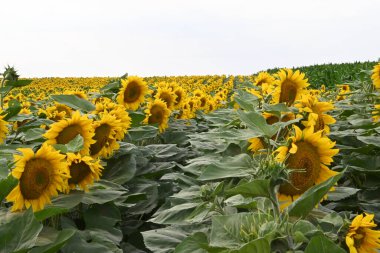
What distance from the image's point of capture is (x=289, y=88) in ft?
9.46

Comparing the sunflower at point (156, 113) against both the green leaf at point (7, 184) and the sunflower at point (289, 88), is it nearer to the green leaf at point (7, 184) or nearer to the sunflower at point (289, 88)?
the sunflower at point (289, 88)

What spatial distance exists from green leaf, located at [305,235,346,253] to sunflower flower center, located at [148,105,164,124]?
3299mm

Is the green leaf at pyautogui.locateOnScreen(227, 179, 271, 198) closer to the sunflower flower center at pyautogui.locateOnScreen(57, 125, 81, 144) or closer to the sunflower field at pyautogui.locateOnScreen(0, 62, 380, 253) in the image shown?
the sunflower field at pyautogui.locateOnScreen(0, 62, 380, 253)

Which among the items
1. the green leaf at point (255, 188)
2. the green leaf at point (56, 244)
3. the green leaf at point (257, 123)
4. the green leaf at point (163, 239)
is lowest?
the green leaf at point (163, 239)

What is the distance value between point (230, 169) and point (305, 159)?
279 millimetres

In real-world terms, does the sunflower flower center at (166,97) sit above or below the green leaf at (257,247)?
below

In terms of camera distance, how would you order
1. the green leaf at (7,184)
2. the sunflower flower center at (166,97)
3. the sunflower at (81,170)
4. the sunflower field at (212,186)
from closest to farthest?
1. the sunflower field at (212,186)
2. the green leaf at (7,184)
3. the sunflower at (81,170)
4. the sunflower flower center at (166,97)

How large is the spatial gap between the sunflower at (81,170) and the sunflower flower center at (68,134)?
1.00 ft

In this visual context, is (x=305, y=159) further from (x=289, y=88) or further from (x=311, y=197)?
(x=289, y=88)

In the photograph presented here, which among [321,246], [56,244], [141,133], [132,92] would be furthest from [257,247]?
[132,92]

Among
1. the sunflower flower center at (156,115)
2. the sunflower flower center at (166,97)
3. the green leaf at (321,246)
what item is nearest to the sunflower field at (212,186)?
the green leaf at (321,246)

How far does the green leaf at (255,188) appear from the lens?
1374 mm

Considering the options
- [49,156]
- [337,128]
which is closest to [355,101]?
[337,128]

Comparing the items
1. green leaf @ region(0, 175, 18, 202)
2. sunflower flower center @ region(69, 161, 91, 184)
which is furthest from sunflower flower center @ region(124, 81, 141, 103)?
green leaf @ region(0, 175, 18, 202)
